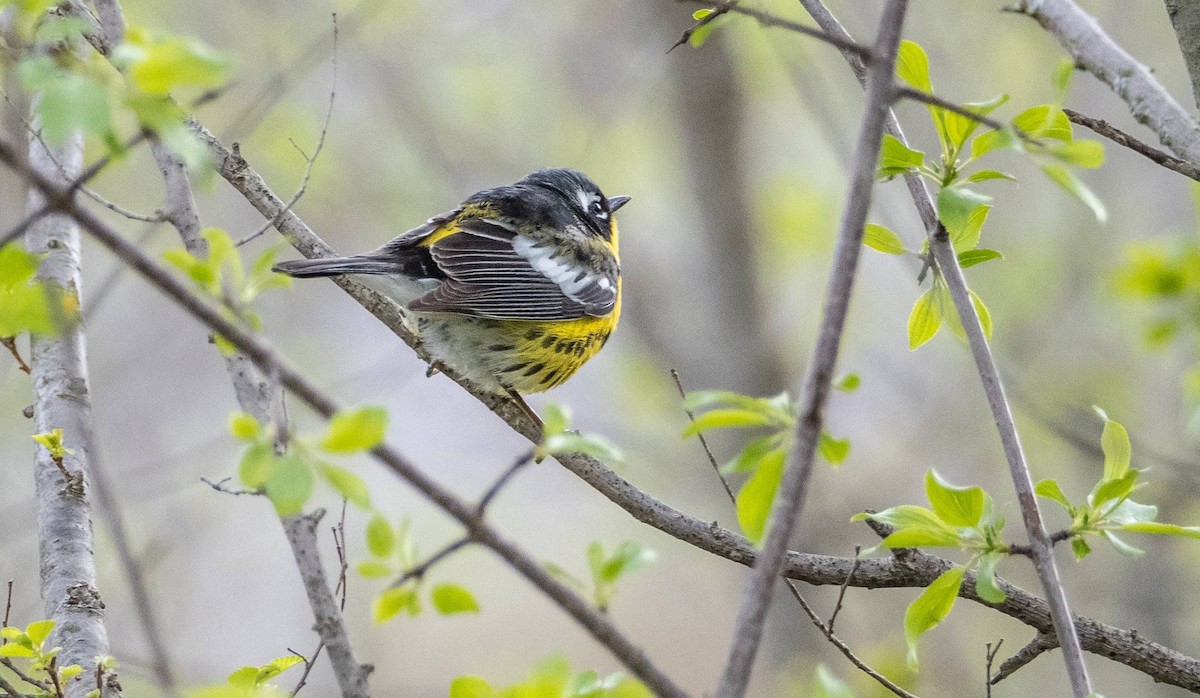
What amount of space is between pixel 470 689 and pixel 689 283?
24.8 ft

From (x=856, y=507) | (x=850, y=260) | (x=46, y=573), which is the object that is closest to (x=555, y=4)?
(x=856, y=507)

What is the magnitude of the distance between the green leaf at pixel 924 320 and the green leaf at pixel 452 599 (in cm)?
114

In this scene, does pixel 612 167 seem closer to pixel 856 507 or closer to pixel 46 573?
pixel 856 507

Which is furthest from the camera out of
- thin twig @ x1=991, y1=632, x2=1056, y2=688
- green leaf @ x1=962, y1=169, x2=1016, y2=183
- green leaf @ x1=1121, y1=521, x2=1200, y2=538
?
thin twig @ x1=991, y1=632, x2=1056, y2=688

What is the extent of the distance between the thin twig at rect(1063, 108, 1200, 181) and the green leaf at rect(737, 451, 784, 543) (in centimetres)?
94

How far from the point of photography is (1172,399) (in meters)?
6.98

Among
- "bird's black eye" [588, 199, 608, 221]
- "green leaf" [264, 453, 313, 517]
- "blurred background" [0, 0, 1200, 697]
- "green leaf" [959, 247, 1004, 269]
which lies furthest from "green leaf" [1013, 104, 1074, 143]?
"blurred background" [0, 0, 1200, 697]

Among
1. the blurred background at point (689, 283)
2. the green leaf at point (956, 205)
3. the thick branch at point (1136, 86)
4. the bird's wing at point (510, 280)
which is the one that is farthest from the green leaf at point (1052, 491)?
the blurred background at point (689, 283)

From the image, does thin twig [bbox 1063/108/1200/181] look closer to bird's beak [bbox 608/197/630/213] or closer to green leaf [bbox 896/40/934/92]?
green leaf [bbox 896/40/934/92]

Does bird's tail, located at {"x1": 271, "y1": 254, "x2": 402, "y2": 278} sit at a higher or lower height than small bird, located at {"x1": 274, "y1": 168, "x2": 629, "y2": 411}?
lower

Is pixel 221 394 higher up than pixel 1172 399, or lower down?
higher up

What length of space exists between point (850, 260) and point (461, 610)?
2.18 feet

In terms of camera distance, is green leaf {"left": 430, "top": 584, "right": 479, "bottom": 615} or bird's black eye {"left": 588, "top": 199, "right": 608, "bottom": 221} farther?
bird's black eye {"left": 588, "top": 199, "right": 608, "bottom": 221}

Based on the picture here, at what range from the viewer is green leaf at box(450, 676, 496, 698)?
155 cm
